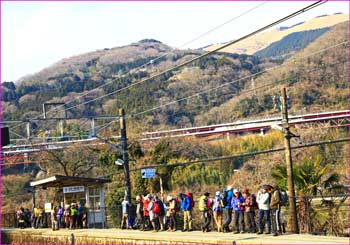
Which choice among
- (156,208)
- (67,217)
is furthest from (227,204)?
(67,217)

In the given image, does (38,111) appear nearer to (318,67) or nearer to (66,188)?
(318,67)

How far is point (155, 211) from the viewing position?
25.1 metres

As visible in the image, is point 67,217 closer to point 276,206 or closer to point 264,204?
point 264,204

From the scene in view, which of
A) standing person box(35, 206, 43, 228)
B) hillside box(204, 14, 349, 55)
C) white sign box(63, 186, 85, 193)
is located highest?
hillside box(204, 14, 349, 55)

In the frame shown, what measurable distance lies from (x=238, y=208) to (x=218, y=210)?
1470 mm

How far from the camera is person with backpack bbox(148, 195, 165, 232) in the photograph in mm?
25016

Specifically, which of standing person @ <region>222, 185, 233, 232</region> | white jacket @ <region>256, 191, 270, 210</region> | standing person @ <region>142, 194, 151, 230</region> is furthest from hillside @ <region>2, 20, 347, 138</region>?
white jacket @ <region>256, 191, 270, 210</region>

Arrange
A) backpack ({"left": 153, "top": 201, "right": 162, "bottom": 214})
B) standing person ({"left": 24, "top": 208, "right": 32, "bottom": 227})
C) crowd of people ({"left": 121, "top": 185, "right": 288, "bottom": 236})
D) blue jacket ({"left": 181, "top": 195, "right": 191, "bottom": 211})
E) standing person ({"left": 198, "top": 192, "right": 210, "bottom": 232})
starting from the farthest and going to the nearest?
standing person ({"left": 24, "top": 208, "right": 32, "bottom": 227}), backpack ({"left": 153, "top": 201, "right": 162, "bottom": 214}), blue jacket ({"left": 181, "top": 195, "right": 191, "bottom": 211}), standing person ({"left": 198, "top": 192, "right": 210, "bottom": 232}), crowd of people ({"left": 121, "top": 185, "right": 288, "bottom": 236})

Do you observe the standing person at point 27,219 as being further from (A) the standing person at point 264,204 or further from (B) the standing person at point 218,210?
(A) the standing person at point 264,204

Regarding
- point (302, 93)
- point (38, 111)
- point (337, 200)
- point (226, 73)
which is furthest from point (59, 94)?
point (337, 200)

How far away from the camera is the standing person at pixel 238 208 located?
68.4ft

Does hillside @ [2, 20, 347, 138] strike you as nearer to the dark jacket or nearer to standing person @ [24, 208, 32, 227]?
standing person @ [24, 208, 32, 227]

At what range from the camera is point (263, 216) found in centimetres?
2027

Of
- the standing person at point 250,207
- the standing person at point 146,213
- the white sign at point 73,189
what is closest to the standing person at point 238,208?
the standing person at point 250,207
